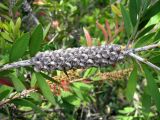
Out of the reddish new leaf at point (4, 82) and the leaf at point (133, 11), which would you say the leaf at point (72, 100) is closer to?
the reddish new leaf at point (4, 82)

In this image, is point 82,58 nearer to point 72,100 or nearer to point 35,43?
point 35,43

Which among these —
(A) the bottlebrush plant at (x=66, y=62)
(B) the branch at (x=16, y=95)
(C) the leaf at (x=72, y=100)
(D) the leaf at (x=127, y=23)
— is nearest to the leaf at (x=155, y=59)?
(A) the bottlebrush plant at (x=66, y=62)

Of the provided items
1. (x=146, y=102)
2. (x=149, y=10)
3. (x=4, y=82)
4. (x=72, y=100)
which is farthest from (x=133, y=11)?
(x=72, y=100)

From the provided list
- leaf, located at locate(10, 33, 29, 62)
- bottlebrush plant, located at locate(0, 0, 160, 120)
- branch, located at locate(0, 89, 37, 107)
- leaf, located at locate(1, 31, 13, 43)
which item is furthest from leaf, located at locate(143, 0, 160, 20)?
leaf, located at locate(1, 31, 13, 43)

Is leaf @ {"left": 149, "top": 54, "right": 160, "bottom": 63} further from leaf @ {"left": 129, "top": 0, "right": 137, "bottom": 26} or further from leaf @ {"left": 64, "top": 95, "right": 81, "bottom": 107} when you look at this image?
leaf @ {"left": 64, "top": 95, "right": 81, "bottom": 107}

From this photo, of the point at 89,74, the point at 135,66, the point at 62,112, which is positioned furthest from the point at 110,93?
the point at 135,66

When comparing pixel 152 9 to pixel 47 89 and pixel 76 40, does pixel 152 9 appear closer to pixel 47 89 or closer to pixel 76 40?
pixel 47 89
